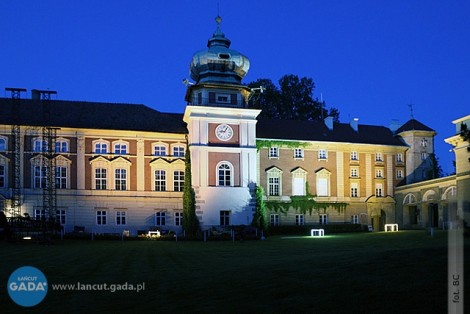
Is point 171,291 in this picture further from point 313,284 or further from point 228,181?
point 228,181

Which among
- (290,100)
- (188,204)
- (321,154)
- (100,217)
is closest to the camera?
(188,204)

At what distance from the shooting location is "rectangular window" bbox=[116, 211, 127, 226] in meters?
45.7

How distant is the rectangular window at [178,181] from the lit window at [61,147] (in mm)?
8778

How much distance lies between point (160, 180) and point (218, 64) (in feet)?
34.7

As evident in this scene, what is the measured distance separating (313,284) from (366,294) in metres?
1.52

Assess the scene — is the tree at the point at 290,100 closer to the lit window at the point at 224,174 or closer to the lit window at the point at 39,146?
the lit window at the point at 224,174

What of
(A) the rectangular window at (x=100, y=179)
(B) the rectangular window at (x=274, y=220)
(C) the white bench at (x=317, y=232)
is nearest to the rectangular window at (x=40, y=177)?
(A) the rectangular window at (x=100, y=179)

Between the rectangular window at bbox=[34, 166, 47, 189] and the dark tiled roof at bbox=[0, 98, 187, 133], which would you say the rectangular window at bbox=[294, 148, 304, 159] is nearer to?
the dark tiled roof at bbox=[0, 98, 187, 133]

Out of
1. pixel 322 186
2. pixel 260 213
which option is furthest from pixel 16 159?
pixel 322 186

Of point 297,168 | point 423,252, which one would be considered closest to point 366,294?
point 423,252

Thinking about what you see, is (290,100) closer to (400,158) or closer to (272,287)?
(400,158)

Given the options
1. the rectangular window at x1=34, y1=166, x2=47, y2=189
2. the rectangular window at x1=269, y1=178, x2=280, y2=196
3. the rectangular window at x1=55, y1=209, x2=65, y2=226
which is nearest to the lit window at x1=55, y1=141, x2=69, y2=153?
the rectangular window at x1=34, y1=166, x2=47, y2=189

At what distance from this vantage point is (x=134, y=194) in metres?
46.2

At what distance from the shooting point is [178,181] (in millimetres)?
47625
